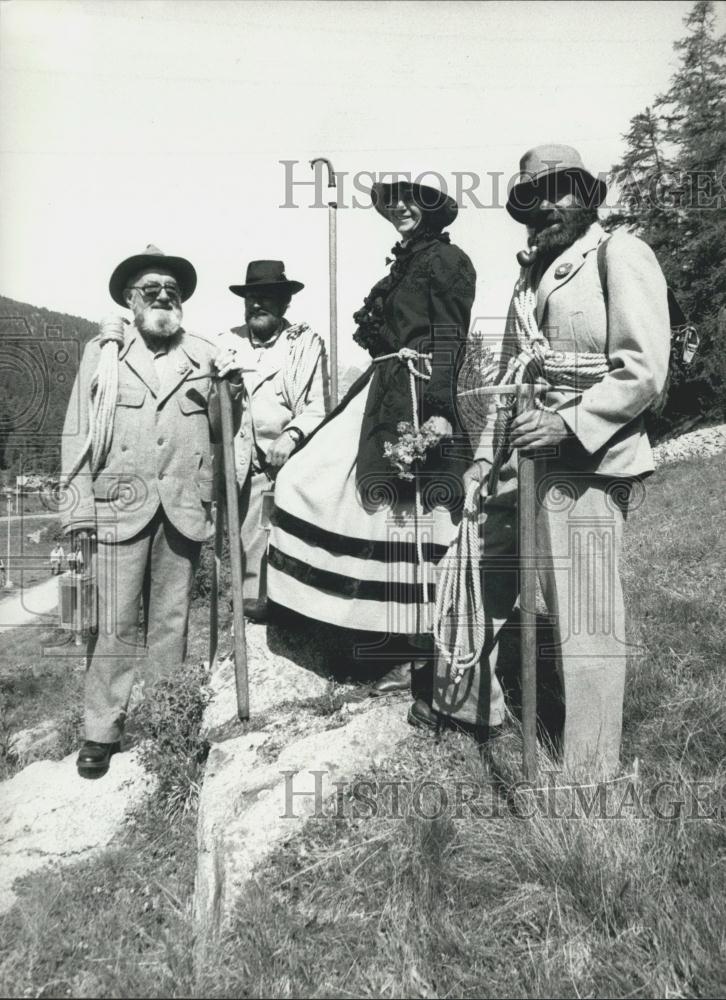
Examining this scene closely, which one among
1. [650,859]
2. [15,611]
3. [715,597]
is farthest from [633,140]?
[15,611]

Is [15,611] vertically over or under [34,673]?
under

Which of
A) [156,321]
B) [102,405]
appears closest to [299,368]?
[156,321]

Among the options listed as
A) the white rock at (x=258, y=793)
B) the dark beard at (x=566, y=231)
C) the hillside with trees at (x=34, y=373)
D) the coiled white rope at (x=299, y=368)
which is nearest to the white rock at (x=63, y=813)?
the white rock at (x=258, y=793)

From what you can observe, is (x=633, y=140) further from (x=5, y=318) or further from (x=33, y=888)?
(x=33, y=888)

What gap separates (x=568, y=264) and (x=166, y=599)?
2.46 metres

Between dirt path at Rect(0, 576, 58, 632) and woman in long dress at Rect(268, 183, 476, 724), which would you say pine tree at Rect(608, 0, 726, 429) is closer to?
woman in long dress at Rect(268, 183, 476, 724)

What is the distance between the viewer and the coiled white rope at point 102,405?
356cm

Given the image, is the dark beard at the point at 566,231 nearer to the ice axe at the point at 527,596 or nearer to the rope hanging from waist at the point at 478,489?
the rope hanging from waist at the point at 478,489

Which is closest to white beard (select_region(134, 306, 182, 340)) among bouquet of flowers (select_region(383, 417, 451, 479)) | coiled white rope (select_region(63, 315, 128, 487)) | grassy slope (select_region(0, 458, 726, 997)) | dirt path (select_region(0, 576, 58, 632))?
coiled white rope (select_region(63, 315, 128, 487))

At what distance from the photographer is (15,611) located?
73.2 feet

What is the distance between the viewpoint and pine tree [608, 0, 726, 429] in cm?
1273

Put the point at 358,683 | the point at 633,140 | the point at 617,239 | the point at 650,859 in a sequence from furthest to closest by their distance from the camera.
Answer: the point at 633,140
the point at 358,683
the point at 617,239
the point at 650,859

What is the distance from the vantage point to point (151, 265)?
147 inches

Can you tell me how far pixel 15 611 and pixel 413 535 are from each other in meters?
22.1
